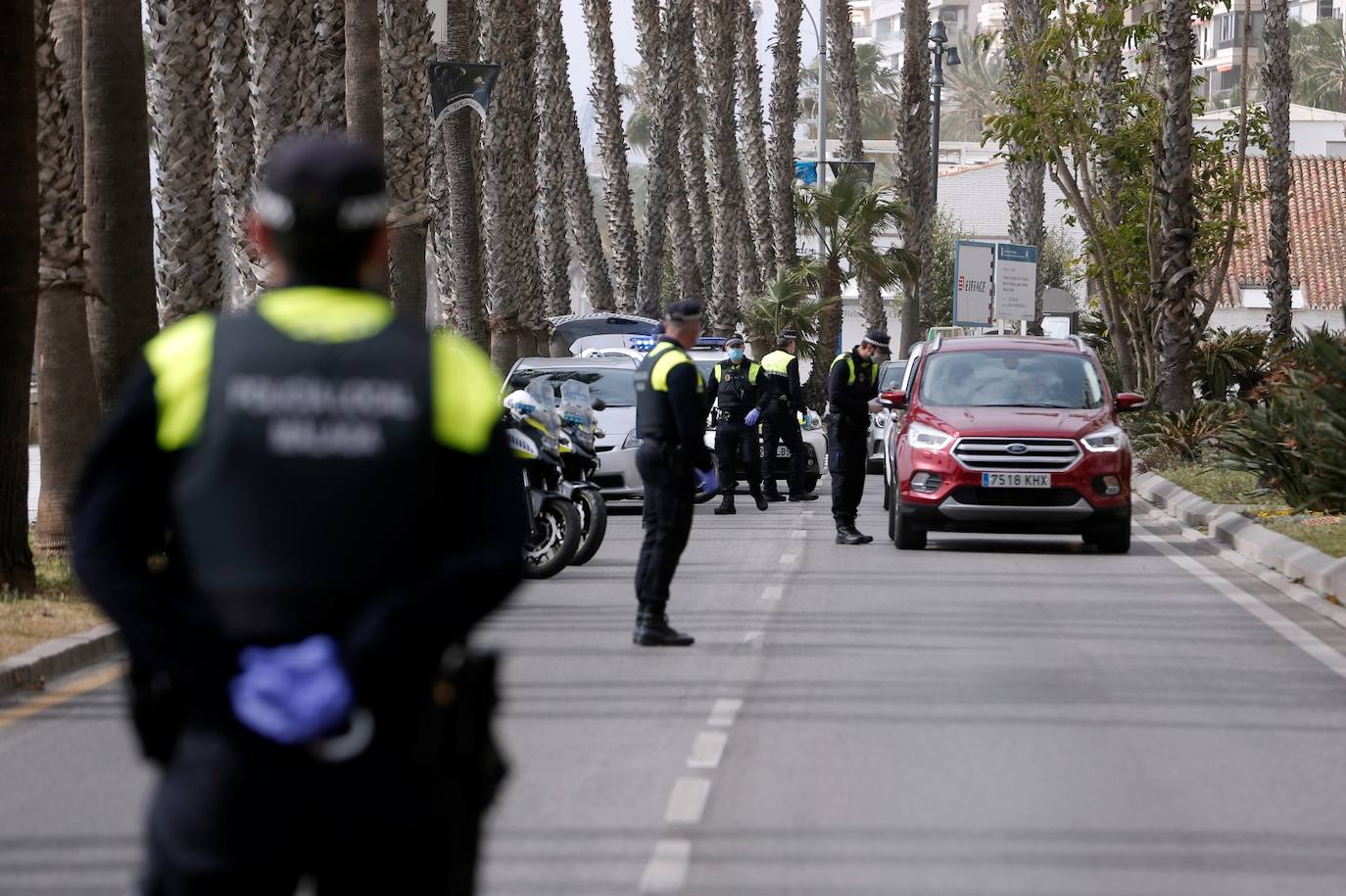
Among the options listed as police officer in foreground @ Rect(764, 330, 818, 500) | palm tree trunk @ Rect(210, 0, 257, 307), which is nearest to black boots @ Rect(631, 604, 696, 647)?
palm tree trunk @ Rect(210, 0, 257, 307)

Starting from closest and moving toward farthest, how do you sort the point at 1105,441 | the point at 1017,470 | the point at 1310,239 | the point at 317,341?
1. the point at 317,341
2. the point at 1017,470
3. the point at 1105,441
4. the point at 1310,239

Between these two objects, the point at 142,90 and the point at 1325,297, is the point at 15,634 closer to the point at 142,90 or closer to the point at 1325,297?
the point at 142,90

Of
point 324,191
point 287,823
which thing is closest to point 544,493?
point 324,191

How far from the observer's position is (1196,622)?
1327cm

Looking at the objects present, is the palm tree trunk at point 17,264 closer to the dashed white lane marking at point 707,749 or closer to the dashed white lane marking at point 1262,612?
the dashed white lane marking at point 707,749

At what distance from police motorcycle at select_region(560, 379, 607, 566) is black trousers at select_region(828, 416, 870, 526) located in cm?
319

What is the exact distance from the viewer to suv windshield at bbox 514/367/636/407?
75.4 feet

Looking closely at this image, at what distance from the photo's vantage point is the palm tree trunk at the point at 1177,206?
95.3 feet

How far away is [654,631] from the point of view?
38.7 feet

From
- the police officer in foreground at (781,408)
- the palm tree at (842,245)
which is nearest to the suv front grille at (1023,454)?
the police officer in foreground at (781,408)

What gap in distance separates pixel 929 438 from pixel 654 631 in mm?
6921

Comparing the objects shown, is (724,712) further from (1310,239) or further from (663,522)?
(1310,239)

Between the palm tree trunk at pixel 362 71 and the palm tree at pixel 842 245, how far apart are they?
24.8m

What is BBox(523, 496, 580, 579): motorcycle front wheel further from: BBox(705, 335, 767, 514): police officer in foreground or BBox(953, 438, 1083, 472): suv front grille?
BBox(705, 335, 767, 514): police officer in foreground
